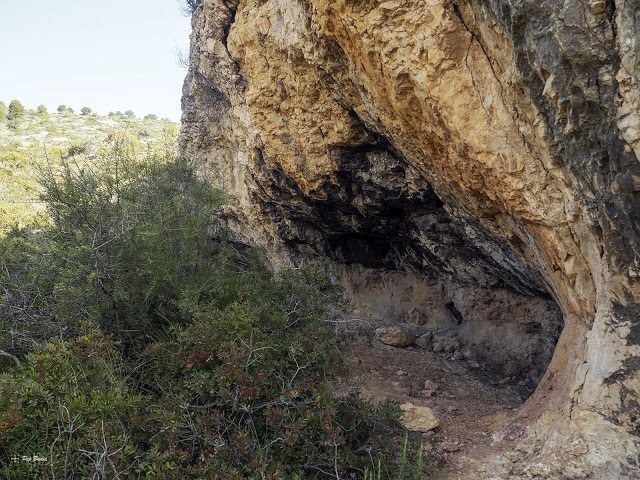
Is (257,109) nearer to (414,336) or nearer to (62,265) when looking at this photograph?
(62,265)

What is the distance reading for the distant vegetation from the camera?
9.92ft

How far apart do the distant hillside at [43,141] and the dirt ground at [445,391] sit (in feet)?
17.8

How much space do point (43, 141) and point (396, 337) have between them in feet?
64.2

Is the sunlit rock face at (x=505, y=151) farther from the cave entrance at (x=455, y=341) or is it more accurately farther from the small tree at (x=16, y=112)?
the small tree at (x=16, y=112)

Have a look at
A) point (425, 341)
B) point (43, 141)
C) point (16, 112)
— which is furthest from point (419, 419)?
point (16, 112)

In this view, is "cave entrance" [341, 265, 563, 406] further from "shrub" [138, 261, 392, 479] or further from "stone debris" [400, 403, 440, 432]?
"shrub" [138, 261, 392, 479]

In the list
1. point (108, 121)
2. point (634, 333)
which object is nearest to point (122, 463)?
point (634, 333)

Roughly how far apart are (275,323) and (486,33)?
3.05 m

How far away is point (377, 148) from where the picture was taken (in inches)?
203

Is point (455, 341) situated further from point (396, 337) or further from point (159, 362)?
point (159, 362)

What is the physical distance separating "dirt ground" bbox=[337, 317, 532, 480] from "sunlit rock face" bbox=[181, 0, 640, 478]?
0.27 meters

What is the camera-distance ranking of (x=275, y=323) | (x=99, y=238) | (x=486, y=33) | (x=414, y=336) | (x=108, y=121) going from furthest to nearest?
(x=108, y=121) → (x=414, y=336) → (x=99, y=238) → (x=275, y=323) → (x=486, y=33)

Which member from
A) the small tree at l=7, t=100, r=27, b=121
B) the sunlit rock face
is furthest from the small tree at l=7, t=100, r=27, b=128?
the sunlit rock face

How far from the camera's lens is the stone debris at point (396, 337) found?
6.54m
